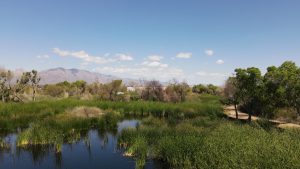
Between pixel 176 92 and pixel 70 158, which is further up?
pixel 176 92

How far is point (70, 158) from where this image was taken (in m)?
15.0

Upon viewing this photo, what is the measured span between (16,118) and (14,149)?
918 centimetres

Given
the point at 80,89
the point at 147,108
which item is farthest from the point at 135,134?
the point at 80,89

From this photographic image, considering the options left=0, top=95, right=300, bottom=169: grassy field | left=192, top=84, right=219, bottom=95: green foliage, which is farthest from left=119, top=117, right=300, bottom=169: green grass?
left=192, top=84, right=219, bottom=95: green foliage

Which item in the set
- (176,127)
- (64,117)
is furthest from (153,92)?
(176,127)

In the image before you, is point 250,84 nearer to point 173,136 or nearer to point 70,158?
point 173,136

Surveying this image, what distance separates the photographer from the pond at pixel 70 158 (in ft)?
45.1

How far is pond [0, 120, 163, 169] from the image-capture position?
1375 centimetres

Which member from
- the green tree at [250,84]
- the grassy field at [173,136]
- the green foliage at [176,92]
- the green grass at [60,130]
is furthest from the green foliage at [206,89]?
the green grass at [60,130]

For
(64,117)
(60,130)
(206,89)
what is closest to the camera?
(60,130)

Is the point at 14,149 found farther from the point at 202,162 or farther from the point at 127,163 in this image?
the point at 202,162

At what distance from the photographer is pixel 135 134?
1788 centimetres

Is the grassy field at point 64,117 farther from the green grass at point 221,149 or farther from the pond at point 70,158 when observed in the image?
the green grass at point 221,149

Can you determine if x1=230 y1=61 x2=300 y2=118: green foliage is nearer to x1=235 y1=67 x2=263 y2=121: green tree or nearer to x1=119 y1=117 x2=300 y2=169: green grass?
x1=235 y1=67 x2=263 y2=121: green tree
